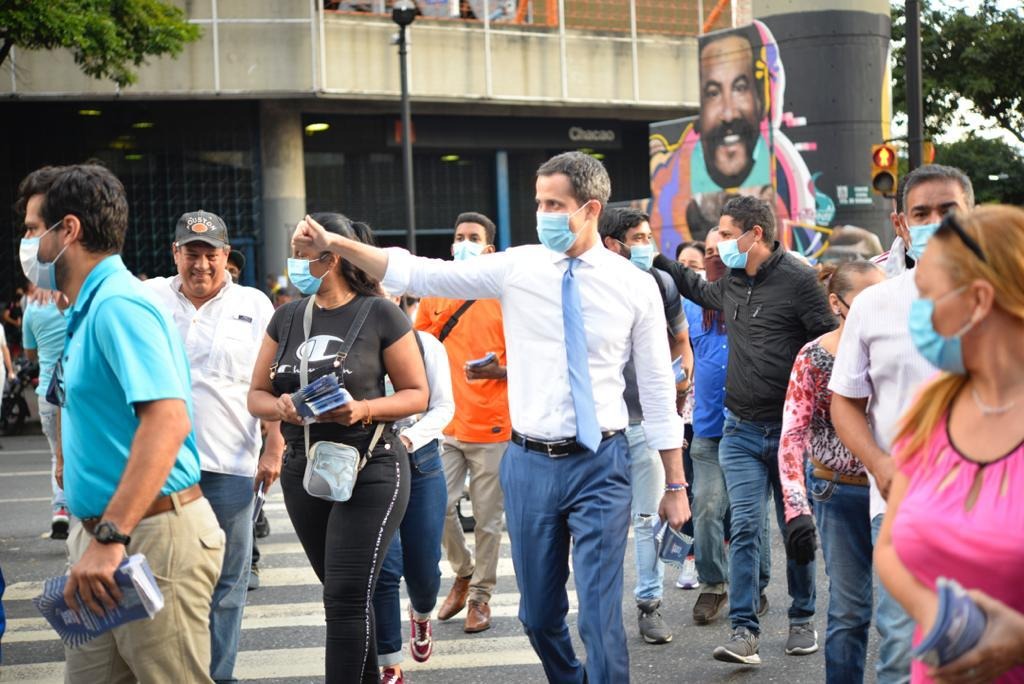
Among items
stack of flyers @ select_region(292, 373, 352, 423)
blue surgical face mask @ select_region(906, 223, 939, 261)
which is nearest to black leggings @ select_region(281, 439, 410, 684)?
stack of flyers @ select_region(292, 373, 352, 423)

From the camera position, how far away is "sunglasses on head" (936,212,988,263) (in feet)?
9.12

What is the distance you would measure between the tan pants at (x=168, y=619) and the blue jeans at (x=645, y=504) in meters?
3.72

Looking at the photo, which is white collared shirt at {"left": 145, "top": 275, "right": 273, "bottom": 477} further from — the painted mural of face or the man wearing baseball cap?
the painted mural of face

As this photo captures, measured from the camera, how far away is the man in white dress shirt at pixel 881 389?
4.28 metres

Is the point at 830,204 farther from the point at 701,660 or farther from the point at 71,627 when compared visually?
the point at 71,627

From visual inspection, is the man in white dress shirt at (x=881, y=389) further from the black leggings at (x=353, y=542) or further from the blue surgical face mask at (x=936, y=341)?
the black leggings at (x=353, y=542)

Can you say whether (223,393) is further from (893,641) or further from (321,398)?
(893,641)

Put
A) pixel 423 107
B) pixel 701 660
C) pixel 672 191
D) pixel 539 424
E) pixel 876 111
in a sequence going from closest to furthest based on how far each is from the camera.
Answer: pixel 539 424
pixel 701 660
pixel 876 111
pixel 672 191
pixel 423 107

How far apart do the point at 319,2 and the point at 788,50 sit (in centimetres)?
1158

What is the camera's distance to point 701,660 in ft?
21.9

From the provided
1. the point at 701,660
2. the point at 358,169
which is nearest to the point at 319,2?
the point at 358,169

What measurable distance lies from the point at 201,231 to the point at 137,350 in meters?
2.47

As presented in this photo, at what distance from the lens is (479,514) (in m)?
7.73

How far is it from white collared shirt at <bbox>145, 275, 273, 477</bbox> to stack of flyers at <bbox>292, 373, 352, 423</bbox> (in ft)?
2.95
